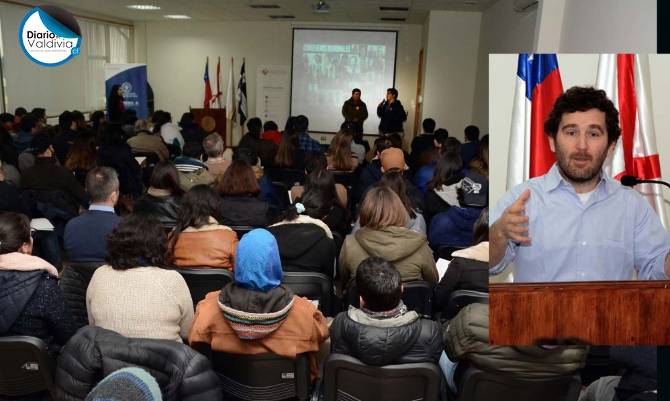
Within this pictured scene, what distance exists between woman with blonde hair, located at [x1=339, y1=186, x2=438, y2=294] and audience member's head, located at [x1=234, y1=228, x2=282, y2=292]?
906 mm

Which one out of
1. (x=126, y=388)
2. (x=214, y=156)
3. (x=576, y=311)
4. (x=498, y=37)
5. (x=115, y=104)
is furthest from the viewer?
(x=115, y=104)

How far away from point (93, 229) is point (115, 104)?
707cm

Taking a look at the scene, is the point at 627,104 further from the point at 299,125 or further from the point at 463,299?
the point at 299,125

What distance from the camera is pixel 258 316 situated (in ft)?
6.62

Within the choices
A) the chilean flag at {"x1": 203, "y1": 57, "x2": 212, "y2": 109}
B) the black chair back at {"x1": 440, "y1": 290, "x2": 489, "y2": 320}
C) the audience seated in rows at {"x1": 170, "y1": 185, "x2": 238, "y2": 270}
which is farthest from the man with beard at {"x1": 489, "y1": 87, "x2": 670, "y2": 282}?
the chilean flag at {"x1": 203, "y1": 57, "x2": 212, "y2": 109}

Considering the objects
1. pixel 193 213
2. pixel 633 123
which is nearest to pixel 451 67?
pixel 193 213

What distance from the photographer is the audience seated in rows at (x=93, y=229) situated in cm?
313

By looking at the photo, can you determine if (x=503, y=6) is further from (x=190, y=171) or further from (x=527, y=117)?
(x=527, y=117)

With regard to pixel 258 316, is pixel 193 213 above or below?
above

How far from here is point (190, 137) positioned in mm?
8383

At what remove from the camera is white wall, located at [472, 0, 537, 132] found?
6525mm

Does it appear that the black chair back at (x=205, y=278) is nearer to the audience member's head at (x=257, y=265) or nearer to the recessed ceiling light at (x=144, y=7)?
the audience member's head at (x=257, y=265)

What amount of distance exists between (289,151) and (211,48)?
8383 millimetres

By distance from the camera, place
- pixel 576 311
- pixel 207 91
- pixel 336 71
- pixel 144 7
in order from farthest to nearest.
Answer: pixel 207 91 < pixel 336 71 < pixel 144 7 < pixel 576 311
